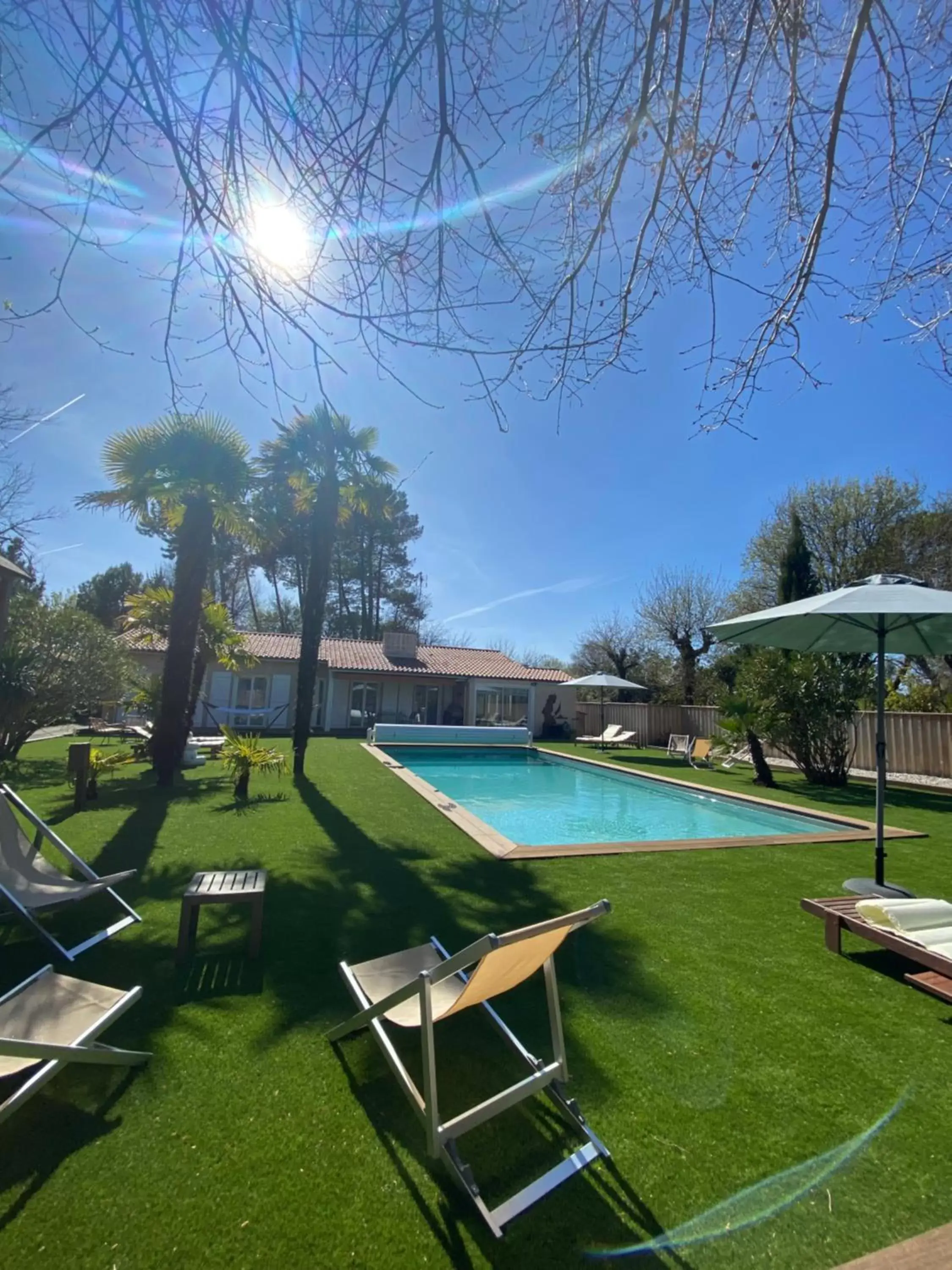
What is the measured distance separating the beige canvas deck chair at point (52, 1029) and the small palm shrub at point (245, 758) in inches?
264

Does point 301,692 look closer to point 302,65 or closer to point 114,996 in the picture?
point 114,996

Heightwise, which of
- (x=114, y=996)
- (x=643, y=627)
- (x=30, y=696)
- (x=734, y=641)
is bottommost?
(x=114, y=996)

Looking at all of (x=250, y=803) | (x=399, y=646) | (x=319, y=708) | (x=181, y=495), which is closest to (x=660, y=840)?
(x=250, y=803)

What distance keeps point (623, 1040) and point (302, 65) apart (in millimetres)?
5108

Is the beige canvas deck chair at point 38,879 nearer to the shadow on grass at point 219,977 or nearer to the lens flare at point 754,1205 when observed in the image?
the shadow on grass at point 219,977

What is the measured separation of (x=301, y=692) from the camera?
13.8m

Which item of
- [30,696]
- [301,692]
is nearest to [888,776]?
[301,692]

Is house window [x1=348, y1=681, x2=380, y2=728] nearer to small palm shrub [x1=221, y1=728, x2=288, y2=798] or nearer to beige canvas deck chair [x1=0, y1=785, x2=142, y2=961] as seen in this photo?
small palm shrub [x1=221, y1=728, x2=288, y2=798]

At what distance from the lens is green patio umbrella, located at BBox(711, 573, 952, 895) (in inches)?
206

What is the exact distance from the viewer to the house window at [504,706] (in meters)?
28.7

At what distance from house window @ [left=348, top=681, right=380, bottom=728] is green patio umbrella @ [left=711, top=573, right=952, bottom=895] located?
2188 cm

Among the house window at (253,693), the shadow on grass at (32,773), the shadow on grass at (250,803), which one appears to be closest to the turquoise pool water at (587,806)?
the shadow on grass at (250,803)

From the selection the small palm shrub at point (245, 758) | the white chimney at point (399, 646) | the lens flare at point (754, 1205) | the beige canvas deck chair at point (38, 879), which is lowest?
the lens flare at point (754, 1205)

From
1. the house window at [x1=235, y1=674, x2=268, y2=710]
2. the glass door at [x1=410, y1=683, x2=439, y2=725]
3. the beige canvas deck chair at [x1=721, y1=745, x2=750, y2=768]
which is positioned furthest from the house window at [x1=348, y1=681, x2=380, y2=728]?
the beige canvas deck chair at [x1=721, y1=745, x2=750, y2=768]
